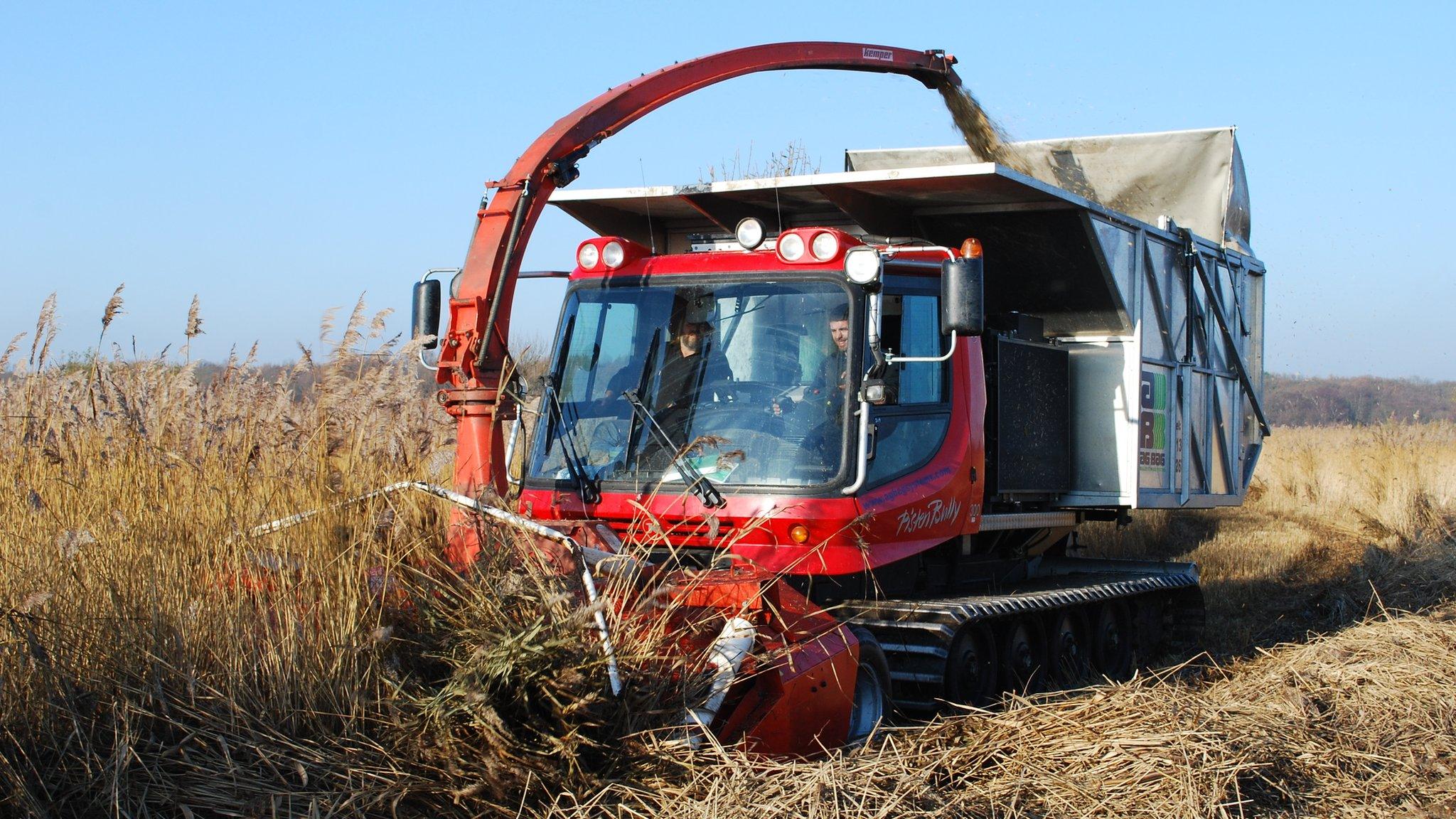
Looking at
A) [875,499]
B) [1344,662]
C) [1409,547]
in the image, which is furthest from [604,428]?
[1409,547]

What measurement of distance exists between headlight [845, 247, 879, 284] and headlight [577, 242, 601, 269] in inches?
59.3

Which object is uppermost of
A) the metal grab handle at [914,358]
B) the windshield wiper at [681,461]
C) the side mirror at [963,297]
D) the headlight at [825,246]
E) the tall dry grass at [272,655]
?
the headlight at [825,246]

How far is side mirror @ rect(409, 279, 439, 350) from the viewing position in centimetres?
679

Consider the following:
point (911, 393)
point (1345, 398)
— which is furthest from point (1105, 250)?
point (1345, 398)

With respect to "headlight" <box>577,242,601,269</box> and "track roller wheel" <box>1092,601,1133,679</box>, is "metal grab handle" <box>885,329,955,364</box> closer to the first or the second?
"headlight" <box>577,242,601,269</box>

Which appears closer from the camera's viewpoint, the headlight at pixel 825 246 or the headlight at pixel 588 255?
the headlight at pixel 825 246

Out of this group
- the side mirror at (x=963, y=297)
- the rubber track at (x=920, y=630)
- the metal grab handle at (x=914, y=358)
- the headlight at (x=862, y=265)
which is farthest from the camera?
the headlight at (x=862, y=265)

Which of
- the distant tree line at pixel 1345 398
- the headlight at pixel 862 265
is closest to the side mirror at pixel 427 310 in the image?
the headlight at pixel 862 265

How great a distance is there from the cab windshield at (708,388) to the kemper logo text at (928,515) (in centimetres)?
56

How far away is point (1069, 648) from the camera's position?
802 cm

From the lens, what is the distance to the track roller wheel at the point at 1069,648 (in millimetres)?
7770

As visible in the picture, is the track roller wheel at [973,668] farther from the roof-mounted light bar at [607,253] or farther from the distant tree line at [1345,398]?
the distant tree line at [1345,398]

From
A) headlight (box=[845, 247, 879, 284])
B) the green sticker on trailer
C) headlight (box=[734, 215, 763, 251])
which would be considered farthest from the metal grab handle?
the green sticker on trailer

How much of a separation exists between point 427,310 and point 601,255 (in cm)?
95
